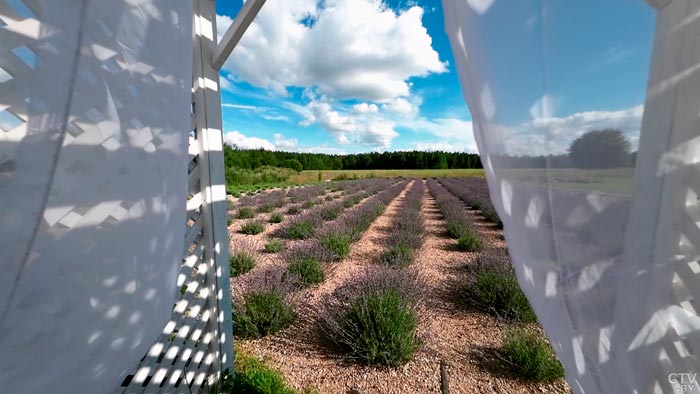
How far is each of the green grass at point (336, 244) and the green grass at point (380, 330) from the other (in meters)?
2.14

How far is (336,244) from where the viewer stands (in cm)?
505

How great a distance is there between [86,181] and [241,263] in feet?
13.0

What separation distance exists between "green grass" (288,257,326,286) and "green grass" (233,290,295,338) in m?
0.83

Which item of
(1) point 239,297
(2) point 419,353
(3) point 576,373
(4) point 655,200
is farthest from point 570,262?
(1) point 239,297

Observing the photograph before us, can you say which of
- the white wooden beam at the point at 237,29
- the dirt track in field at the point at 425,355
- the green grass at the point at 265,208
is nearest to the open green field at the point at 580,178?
the white wooden beam at the point at 237,29

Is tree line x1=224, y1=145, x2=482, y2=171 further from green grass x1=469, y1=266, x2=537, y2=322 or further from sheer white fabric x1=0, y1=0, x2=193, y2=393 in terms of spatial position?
sheer white fabric x1=0, y1=0, x2=193, y2=393

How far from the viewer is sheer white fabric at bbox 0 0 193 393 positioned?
53cm

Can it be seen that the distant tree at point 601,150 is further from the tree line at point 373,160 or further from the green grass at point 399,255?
the tree line at point 373,160

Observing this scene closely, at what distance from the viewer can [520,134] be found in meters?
0.84

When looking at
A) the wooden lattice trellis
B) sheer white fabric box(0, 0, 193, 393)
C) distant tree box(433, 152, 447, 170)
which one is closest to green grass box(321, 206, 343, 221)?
the wooden lattice trellis

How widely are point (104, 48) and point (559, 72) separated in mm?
1077

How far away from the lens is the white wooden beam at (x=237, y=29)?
1.42 metres

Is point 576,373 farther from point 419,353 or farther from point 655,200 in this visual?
point 419,353

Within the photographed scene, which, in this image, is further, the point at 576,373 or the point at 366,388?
the point at 366,388
